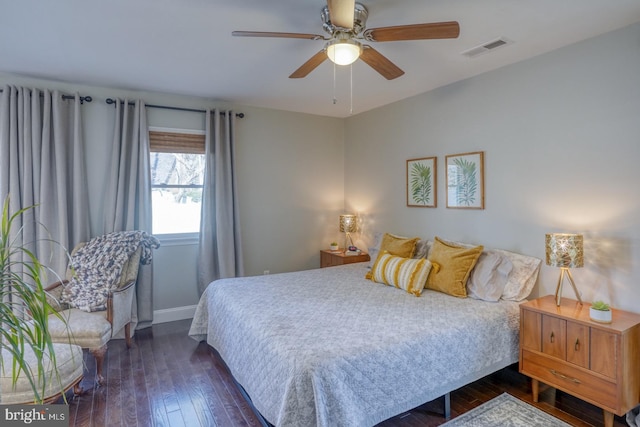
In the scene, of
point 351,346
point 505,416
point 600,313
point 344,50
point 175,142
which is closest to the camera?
point 351,346

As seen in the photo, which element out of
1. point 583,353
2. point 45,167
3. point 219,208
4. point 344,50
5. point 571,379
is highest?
point 344,50

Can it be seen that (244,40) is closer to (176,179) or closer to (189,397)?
(176,179)

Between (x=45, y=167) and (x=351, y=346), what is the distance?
11.2 ft

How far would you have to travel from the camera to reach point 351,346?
199 centimetres

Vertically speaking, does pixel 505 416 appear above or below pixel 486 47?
below

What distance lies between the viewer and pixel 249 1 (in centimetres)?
209

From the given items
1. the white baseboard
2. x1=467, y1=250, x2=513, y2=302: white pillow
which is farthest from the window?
x1=467, y1=250, x2=513, y2=302: white pillow

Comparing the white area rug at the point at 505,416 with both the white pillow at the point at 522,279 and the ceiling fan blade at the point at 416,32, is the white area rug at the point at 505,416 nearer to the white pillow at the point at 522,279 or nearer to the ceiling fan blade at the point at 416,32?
the white pillow at the point at 522,279

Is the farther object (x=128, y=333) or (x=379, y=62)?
(x=128, y=333)

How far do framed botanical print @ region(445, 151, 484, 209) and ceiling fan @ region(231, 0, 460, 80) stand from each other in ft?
4.90

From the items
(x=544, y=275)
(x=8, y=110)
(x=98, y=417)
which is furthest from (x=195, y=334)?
(x=544, y=275)

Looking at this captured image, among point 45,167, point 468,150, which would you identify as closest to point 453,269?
point 468,150

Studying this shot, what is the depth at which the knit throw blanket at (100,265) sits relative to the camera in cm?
309

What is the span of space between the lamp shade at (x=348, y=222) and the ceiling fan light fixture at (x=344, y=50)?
2.85 m
